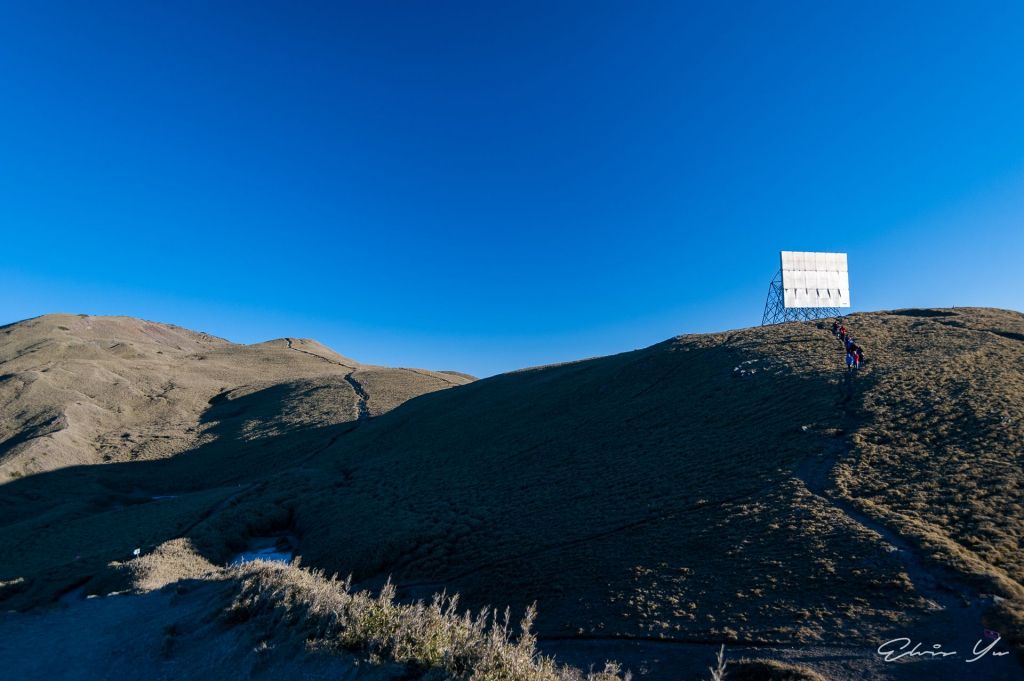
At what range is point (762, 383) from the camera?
1180 inches

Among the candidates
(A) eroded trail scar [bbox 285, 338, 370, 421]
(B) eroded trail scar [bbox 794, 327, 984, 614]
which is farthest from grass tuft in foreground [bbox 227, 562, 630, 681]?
(A) eroded trail scar [bbox 285, 338, 370, 421]

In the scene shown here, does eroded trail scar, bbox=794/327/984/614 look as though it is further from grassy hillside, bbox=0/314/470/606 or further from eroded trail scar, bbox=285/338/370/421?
eroded trail scar, bbox=285/338/370/421

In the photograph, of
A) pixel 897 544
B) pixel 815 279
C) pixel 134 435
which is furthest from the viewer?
pixel 134 435

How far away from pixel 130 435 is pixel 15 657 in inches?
2054

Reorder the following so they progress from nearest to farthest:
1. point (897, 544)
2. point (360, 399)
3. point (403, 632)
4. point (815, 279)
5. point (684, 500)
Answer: point (403, 632)
point (897, 544)
point (684, 500)
point (815, 279)
point (360, 399)

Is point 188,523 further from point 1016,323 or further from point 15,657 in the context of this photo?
point 1016,323

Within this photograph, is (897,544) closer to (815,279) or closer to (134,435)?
(815,279)

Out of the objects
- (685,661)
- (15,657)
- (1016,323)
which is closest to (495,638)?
(685,661)

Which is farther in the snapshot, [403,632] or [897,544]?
[897,544]
